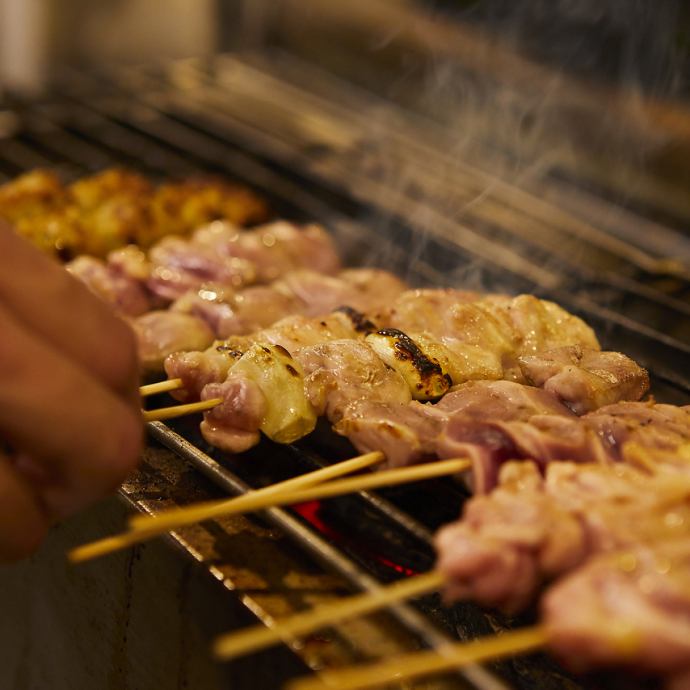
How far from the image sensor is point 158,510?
2.70 meters

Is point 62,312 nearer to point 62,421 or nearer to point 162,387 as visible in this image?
point 62,421

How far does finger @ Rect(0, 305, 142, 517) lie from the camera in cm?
187

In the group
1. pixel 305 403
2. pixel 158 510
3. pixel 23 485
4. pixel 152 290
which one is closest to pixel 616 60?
pixel 152 290

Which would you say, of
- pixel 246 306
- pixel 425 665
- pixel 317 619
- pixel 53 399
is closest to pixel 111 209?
pixel 246 306

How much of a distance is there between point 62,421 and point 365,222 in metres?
3.20

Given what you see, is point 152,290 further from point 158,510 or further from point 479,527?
point 479,527

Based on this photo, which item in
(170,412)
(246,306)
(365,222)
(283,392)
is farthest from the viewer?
(365,222)

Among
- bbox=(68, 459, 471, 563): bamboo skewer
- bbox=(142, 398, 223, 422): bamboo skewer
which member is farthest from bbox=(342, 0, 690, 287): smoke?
bbox=(68, 459, 471, 563): bamboo skewer

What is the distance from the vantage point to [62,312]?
2.03 meters

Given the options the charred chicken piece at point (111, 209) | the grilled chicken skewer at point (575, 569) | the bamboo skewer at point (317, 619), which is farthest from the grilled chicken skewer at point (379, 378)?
the charred chicken piece at point (111, 209)

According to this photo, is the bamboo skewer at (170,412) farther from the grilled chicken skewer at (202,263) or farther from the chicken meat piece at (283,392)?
the grilled chicken skewer at (202,263)

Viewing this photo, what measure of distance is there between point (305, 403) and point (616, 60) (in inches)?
157

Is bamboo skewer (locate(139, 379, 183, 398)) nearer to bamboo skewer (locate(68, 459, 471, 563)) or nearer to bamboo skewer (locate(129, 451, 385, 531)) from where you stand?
bamboo skewer (locate(129, 451, 385, 531))

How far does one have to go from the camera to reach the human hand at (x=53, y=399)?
1880 mm
